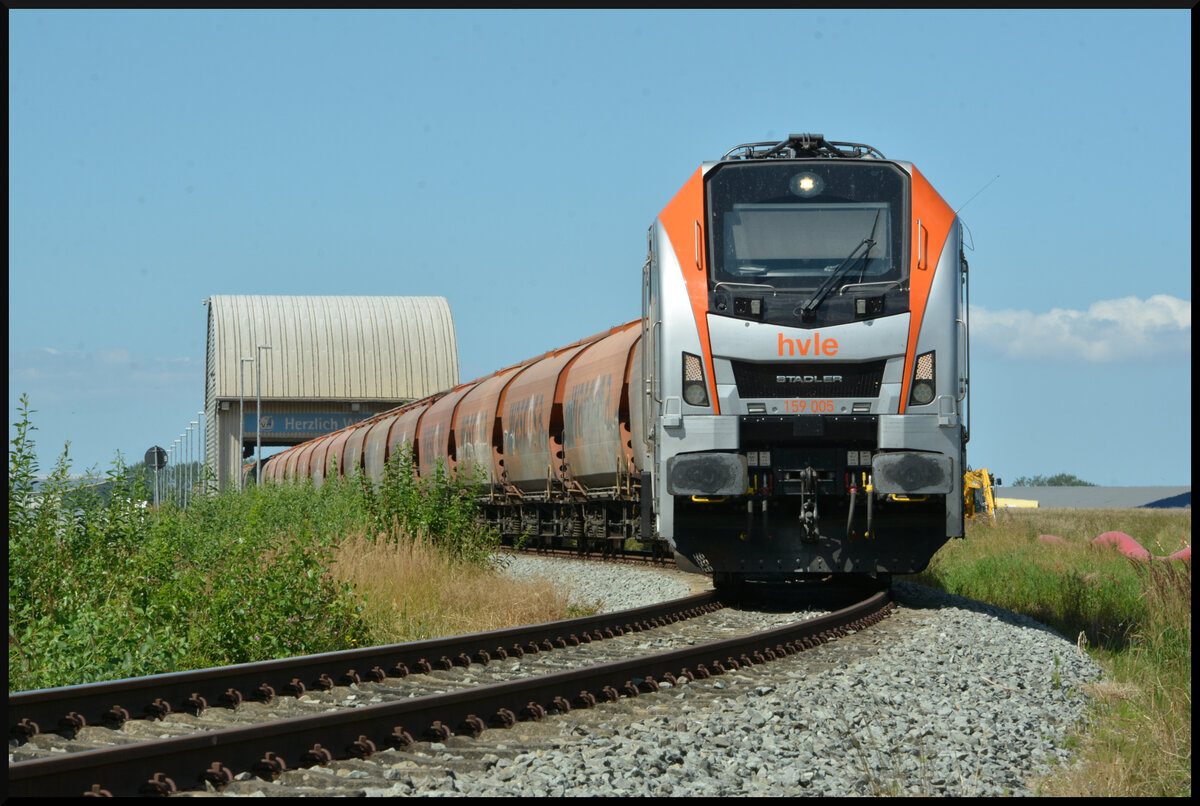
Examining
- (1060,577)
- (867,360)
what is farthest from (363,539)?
(1060,577)

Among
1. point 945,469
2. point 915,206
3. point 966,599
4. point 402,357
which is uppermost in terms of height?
point 402,357

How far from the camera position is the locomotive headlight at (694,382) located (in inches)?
368

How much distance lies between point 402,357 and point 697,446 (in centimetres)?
4877

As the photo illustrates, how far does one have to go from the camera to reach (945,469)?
902cm

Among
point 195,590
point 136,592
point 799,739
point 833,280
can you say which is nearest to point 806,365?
point 833,280

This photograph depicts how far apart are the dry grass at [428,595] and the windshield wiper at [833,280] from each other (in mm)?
3420

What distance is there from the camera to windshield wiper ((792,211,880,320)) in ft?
30.1

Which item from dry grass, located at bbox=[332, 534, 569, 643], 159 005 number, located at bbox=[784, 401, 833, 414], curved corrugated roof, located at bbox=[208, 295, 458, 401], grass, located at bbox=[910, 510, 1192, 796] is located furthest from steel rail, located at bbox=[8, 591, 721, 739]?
curved corrugated roof, located at bbox=[208, 295, 458, 401]

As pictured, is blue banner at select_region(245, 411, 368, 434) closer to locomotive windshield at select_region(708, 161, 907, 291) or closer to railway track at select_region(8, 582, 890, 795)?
locomotive windshield at select_region(708, 161, 907, 291)

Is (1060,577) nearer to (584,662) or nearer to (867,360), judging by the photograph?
(867,360)

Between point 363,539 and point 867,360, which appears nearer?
point 867,360

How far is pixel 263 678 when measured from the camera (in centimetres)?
651

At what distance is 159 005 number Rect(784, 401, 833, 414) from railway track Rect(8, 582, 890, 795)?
160 cm

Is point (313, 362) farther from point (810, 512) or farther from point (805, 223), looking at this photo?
point (810, 512)
